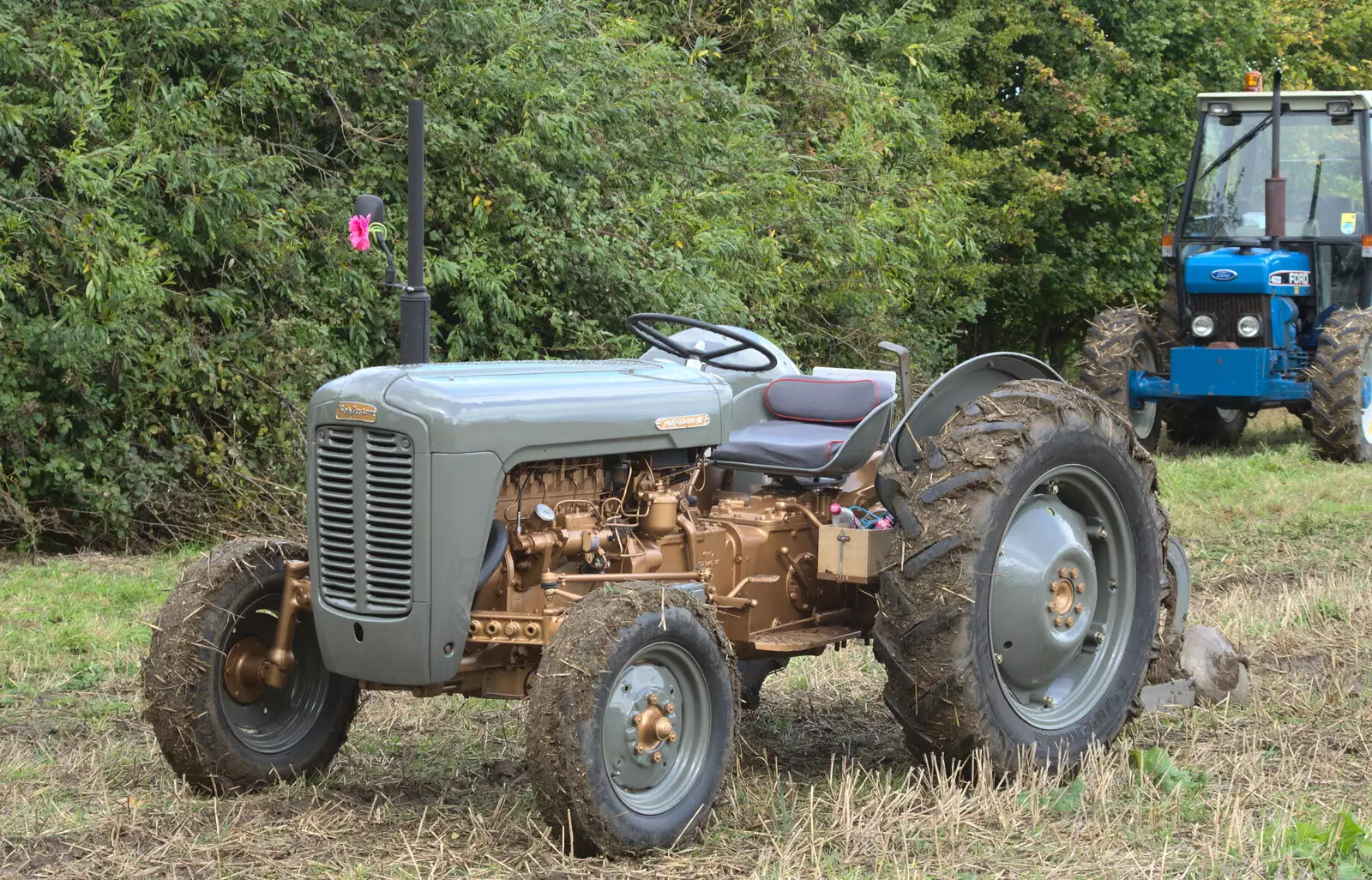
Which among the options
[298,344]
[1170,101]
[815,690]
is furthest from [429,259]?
[1170,101]

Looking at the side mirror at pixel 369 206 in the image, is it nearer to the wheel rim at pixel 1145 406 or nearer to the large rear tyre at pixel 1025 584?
the large rear tyre at pixel 1025 584

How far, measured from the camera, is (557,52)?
10547 mm

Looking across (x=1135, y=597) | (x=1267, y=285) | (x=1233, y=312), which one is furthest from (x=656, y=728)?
(x=1233, y=312)

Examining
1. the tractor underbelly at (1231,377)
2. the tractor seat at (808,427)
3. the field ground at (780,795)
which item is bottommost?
the field ground at (780,795)

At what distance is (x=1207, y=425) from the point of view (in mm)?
13594

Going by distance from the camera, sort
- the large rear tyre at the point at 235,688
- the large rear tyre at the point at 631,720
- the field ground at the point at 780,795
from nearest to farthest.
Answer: the large rear tyre at the point at 631,720 < the field ground at the point at 780,795 < the large rear tyre at the point at 235,688

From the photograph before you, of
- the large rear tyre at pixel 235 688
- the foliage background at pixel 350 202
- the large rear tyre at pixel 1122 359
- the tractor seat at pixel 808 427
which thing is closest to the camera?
the large rear tyre at pixel 235 688

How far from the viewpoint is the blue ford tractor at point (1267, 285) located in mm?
11734

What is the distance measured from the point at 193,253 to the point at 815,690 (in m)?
4.89

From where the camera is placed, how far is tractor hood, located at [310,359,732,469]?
12.6 feet

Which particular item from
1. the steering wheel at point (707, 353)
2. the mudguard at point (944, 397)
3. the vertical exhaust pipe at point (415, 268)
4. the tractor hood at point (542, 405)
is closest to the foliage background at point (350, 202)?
the vertical exhaust pipe at point (415, 268)

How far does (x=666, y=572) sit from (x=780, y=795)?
0.70 meters

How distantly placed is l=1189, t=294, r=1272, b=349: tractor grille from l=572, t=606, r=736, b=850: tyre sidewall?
919 cm

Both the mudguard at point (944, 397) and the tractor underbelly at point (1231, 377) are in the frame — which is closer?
the mudguard at point (944, 397)
